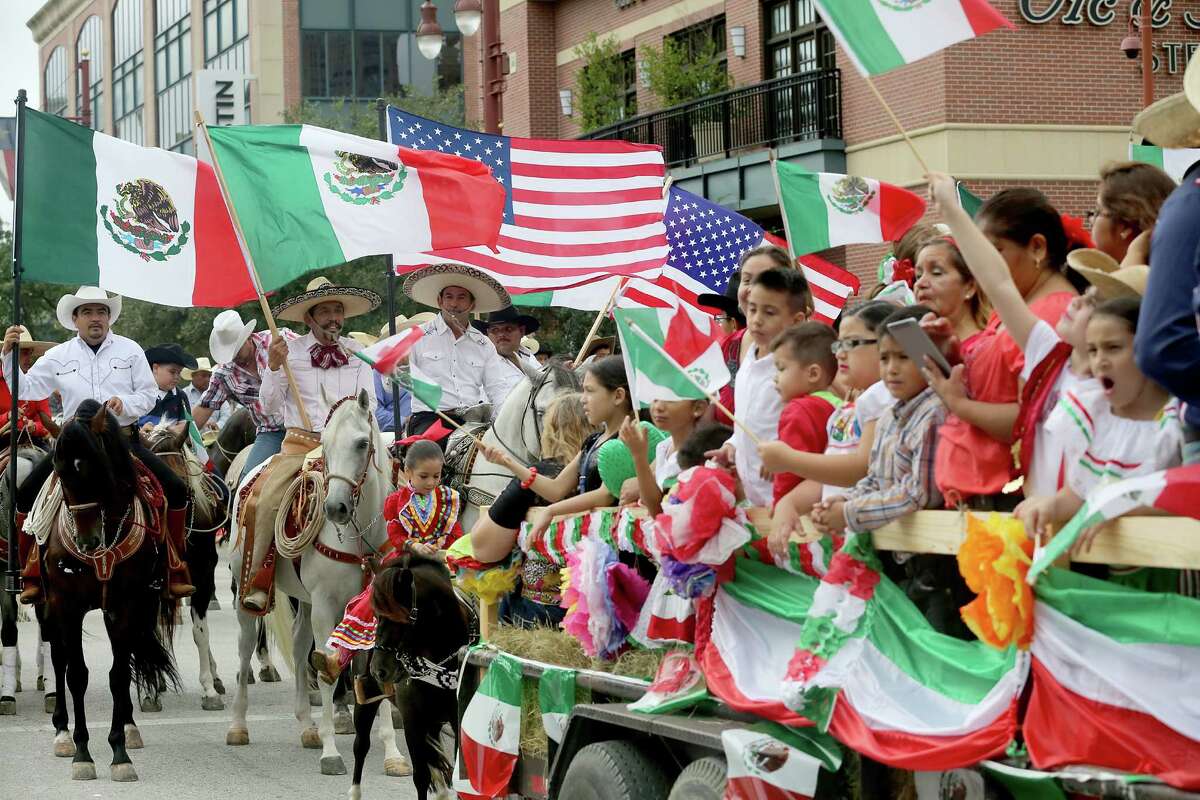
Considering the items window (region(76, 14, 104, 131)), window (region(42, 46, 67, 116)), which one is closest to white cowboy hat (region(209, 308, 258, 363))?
window (region(76, 14, 104, 131))

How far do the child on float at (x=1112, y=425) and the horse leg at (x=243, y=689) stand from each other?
7.81 metres

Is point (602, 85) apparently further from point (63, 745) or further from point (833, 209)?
point (63, 745)

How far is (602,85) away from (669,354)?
26.2m

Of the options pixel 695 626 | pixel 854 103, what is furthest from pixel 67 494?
pixel 854 103

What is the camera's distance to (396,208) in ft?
36.7

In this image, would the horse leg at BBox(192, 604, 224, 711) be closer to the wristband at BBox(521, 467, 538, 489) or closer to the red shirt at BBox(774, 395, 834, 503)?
the wristband at BBox(521, 467, 538, 489)

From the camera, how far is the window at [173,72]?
203 feet

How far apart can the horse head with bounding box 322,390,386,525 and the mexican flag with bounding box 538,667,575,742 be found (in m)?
3.71

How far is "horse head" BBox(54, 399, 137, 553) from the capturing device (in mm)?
10656

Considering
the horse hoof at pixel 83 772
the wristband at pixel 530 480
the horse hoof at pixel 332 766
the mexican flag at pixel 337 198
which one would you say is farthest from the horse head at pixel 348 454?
the wristband at pixel 530 480

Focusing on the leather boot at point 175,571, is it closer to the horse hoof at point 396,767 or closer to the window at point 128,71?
the horse hoof at point 396,767

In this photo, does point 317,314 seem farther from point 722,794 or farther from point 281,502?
point 722,794

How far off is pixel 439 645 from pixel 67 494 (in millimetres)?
3774

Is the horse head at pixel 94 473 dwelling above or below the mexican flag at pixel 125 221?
below
